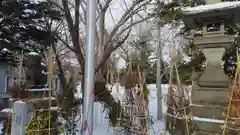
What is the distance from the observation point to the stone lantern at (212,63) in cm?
484

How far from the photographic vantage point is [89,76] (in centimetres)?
407

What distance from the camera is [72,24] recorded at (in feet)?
A: 30.5

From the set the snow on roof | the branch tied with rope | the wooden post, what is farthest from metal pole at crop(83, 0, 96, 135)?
the snow on roof

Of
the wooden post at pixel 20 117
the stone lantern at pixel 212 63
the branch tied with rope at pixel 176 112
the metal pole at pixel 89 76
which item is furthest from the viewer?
the stone lantern at pixel 212 63

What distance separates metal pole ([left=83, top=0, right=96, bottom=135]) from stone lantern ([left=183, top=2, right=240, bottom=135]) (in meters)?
2.01

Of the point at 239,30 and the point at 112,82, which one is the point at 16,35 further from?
the point at 239,30

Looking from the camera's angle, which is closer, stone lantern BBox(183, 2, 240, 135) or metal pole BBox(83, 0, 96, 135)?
metal pole BBox(83, 0, 96, 135)

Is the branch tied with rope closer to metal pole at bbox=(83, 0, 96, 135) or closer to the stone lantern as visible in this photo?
the stone lantern

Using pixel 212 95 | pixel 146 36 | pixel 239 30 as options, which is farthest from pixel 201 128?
pixel 146 36

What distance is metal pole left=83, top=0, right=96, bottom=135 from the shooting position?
13.0 feet

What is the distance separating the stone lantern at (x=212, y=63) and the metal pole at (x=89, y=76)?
79.1 inches

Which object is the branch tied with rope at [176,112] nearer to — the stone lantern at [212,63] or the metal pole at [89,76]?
the stone lantern at [212,63]

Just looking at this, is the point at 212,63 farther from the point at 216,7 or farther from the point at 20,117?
the point at 20,117

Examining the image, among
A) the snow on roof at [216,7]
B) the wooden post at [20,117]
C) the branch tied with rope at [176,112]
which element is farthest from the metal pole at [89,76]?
the snow on roof at [216,7]
